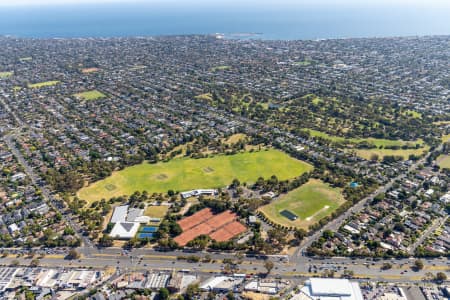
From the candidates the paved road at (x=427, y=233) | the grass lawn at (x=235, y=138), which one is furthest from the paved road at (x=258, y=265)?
the grass lawn at (x=235, y=138)

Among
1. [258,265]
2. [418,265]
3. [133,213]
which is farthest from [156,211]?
[418,265]

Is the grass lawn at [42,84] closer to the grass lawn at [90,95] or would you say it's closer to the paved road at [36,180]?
the grass lawn at [90,95]

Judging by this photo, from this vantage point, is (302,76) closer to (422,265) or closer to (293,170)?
Result: (293,170)

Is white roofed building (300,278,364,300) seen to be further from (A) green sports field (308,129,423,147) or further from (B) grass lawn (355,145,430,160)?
(A) green sports field (308,129,423,147)

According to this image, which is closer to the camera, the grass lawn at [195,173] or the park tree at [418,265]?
the park tree at [418,265]

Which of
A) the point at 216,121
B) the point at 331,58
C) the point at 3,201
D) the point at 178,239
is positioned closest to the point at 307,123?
the point at 216,121
